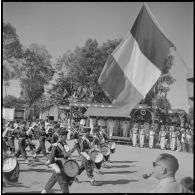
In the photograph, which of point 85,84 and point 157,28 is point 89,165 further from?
point 85,84

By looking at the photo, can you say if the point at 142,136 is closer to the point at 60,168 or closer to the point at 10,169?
the point at 10,169

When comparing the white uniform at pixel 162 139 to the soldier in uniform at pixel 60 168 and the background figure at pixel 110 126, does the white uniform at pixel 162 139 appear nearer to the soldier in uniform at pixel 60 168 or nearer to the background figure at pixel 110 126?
the background figure at pixel 110 126

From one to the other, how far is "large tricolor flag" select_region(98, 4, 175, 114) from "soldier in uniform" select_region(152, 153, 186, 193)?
2583 millimetres

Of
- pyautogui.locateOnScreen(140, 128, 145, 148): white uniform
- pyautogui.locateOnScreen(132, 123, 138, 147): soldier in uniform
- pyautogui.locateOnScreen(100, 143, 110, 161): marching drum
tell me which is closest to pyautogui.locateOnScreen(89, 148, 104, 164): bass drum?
pyautogui.locateOnScreen(100, 143, 110, 161): marching drum

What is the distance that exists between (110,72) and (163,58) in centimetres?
111

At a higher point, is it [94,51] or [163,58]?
[94,51]

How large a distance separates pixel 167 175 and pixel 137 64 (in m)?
3.34

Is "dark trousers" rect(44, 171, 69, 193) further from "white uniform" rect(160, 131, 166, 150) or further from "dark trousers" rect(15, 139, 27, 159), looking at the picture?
"white uniform" rect(160, 131, 166, 150)

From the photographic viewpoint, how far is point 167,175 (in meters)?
3.86

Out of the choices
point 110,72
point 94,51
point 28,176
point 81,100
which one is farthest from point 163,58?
point 81,100

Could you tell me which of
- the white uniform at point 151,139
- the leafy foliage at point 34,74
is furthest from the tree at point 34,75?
the white uniform at point 151,139

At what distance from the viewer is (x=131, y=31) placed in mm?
6871

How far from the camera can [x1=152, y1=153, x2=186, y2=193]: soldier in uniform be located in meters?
3.72

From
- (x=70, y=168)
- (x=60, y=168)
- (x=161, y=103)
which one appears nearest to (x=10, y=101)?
(x=60, y=168)
